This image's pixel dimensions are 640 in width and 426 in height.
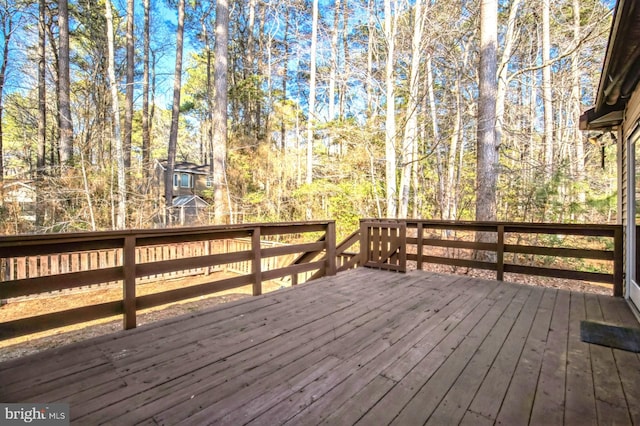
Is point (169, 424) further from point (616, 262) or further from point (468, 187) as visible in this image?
point (468, 187)

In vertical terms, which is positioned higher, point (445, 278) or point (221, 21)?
point (221, 21)

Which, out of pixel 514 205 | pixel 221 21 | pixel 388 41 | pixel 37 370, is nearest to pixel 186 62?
pixel 221 21

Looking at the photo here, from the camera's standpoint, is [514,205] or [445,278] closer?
[445,278]

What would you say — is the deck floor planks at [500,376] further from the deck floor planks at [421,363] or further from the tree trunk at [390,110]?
the tree trunk at [390,110]

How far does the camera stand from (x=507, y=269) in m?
4.39

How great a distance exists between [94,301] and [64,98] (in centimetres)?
602

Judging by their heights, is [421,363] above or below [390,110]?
below

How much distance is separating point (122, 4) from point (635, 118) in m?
16.5

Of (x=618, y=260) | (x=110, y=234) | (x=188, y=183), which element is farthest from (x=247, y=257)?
(x=188, y=183)

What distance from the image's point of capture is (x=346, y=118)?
10.9 meters

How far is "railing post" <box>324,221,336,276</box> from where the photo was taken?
4406 mm

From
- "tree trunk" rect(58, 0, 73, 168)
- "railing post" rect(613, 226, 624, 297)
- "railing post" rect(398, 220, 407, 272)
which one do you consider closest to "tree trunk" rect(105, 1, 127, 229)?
"tree trunk" rect(58, 0, 73, 168)

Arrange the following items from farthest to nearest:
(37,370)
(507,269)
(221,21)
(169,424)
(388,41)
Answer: (221,21) < (388,41) < (507,269) < (37,370) < (169,424)

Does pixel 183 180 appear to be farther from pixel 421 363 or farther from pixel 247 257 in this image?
pixel 421 363
